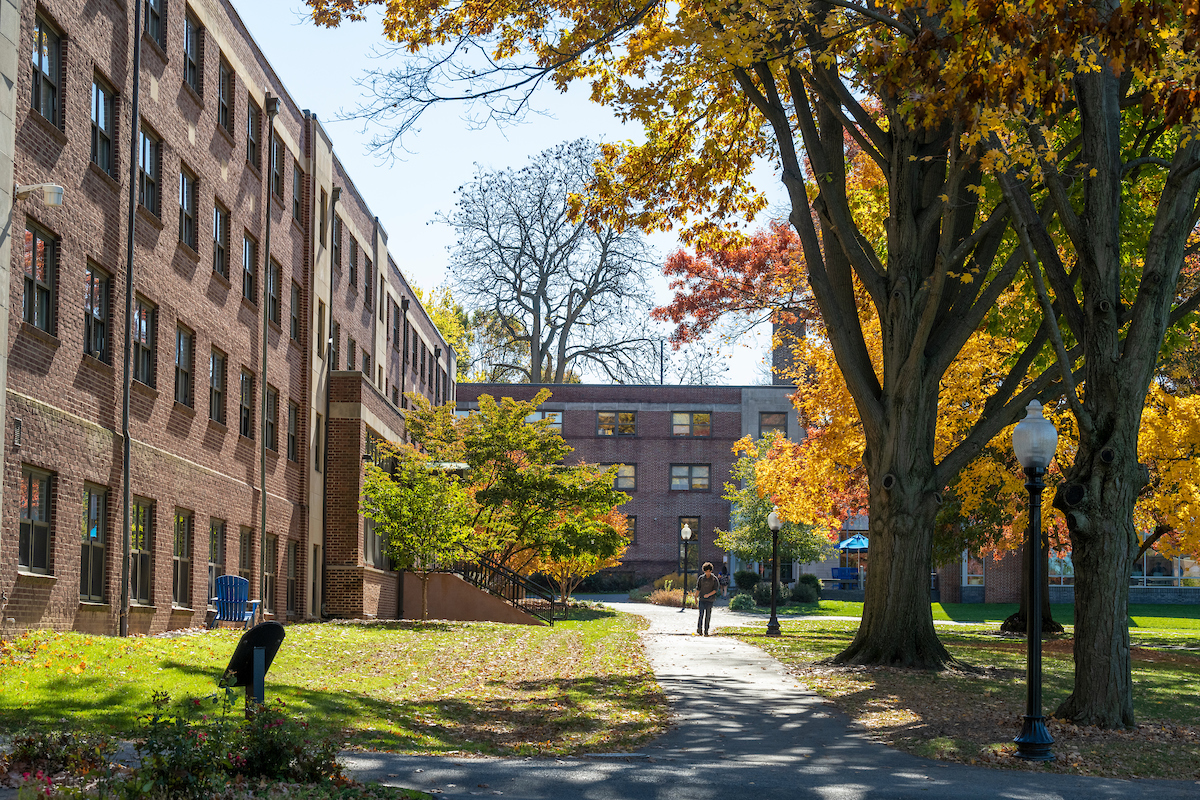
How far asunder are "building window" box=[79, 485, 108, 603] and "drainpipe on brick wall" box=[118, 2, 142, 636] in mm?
373

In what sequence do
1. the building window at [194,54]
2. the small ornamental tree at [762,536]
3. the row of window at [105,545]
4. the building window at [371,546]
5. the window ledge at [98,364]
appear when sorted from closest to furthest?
the row of window at [105,545] → the window ledge at [98,364] → the building window at [194,54] → the building window at [371,546] → the small ornamental tree at [762,536]

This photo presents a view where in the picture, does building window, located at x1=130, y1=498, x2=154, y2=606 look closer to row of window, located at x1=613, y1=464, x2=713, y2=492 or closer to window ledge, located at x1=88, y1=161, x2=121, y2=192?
window ledge, located at x1=88, y1=161, x2=121, y2=192

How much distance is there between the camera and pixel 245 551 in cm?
2559

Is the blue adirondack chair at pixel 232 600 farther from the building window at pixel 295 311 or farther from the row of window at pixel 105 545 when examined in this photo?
the building window at pixel 295 311

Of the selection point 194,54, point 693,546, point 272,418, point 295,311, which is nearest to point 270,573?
point 272,418

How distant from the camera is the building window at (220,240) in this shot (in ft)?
77.8

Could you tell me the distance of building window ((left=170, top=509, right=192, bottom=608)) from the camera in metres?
21.3

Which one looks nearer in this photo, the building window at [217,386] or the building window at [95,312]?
the building window at [95,312]

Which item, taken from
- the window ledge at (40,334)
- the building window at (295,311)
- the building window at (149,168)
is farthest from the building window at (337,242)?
the window ledge at (40,334)

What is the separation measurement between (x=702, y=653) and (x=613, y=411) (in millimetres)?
42599

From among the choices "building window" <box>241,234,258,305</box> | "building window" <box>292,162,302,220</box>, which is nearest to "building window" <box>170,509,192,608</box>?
"building window" <box>241,234,258,305</box>

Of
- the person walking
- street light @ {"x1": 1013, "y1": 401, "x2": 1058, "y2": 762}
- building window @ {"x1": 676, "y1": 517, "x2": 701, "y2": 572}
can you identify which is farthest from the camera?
building window @ {"x1": 676, "y1": 517, "x2": 701, "y2": 572}

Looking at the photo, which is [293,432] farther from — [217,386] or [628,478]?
[628,478]

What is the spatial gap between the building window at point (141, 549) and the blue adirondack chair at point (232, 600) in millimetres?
2756
